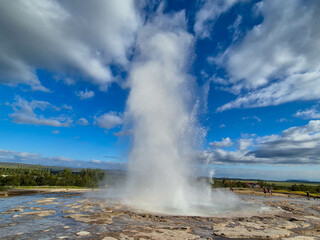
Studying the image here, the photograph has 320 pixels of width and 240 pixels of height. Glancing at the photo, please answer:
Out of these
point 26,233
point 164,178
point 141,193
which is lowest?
point 26,233

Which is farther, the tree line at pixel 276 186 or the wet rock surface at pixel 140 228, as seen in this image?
the tree line at pixel 276 186

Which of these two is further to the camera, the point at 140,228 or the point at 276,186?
the point at 276,186

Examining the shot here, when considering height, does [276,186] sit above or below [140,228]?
above

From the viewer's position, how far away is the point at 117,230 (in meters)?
9.55

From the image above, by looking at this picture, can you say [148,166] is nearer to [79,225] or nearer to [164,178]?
[164,178]

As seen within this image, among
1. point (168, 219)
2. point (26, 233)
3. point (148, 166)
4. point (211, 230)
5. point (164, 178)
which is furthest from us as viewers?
point (148, 166)

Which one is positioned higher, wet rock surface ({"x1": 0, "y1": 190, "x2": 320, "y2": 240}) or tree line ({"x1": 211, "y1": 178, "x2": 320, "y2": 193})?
tree line ({"x1": 211, "y1": 178, "x2": 320, "y2": 193})

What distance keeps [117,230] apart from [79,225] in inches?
87.6

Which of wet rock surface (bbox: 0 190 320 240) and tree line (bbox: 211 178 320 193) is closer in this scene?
wet rock surface (bbox: 0 190 320 240)

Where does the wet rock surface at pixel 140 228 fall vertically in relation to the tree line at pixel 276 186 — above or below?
below

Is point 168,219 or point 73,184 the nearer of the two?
point 168,219

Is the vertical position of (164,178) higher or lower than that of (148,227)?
higher

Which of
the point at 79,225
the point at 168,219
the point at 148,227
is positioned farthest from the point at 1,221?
the point at 168,219

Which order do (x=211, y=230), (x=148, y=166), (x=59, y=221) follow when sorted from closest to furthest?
(x=211, y=230) < (x=59, y=221) < (x=148, y=166)
